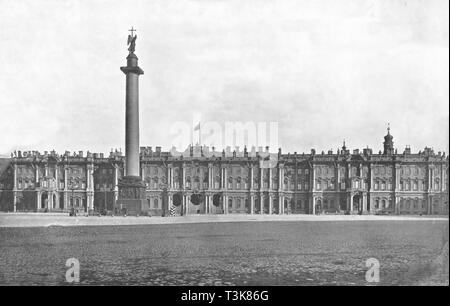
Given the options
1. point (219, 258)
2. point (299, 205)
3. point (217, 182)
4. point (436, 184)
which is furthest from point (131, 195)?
point (436, 184)

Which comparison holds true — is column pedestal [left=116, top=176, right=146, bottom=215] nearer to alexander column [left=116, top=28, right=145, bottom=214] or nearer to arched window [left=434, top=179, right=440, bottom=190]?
alexander column [left=116, top=28, right=145, bottom=214]

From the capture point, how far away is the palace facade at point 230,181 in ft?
214

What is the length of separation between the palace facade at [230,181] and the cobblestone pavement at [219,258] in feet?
129

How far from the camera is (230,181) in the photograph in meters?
66.9

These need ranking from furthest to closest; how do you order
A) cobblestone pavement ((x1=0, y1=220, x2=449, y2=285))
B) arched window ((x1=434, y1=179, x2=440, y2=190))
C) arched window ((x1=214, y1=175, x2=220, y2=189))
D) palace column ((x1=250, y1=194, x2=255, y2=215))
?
arched window ((x1=214, y1=175, x2=220, y2=189)), palace column ((x1=250, y1=194, x2=255, y2=215)), arched window ((x1=434, y1=179, x2=440, y2=190)), cobblestone pavement ((x1=0, y1=220, x2=449, y2=285))

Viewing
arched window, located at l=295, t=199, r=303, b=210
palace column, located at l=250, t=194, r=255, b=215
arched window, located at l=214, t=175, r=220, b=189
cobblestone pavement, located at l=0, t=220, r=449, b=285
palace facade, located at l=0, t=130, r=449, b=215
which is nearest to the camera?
cobblestone pavement, located at l=0, t=220, r=449, b=285

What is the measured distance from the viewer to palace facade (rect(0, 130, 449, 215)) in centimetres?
6512

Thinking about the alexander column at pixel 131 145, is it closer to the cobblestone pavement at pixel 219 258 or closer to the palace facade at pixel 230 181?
the cobblestone pavement at pixel 219 258

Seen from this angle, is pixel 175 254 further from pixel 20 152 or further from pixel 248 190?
pixel 20 152

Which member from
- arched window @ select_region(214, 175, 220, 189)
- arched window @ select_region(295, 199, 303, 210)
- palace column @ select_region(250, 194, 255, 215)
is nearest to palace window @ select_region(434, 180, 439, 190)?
arched window @ select_region(295, 199, 303, 210)

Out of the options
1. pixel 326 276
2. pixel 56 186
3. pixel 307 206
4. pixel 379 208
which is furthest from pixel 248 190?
pixel 326 276

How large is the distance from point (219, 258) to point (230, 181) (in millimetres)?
49023

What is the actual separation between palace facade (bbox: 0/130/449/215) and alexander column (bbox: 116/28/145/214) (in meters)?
22.6
